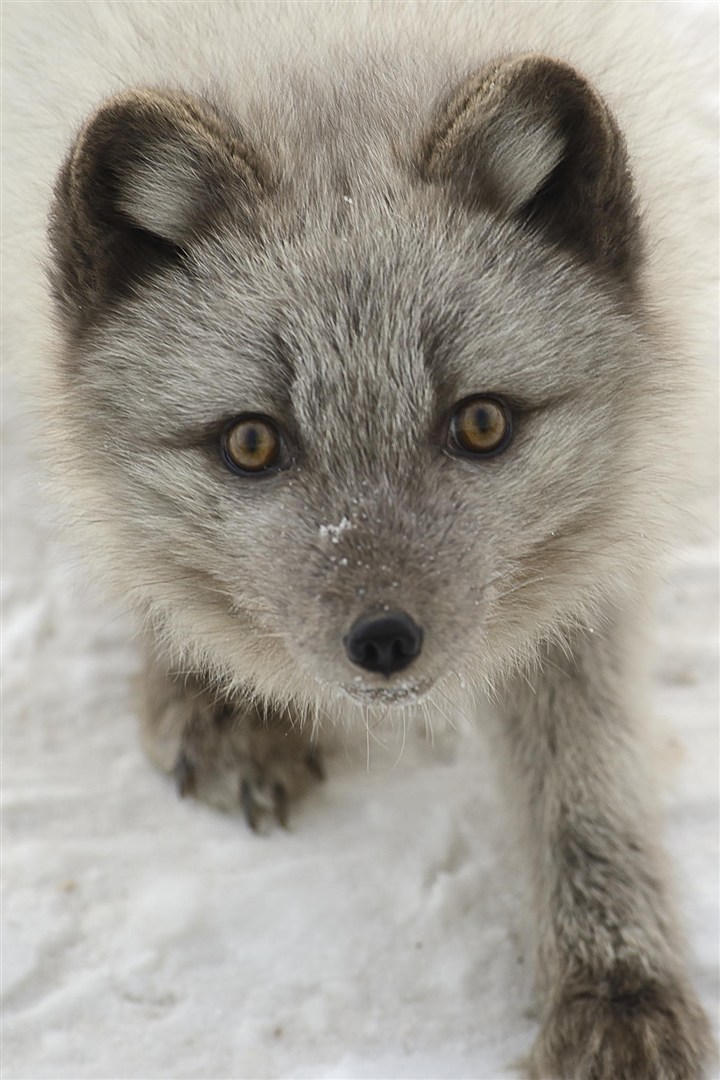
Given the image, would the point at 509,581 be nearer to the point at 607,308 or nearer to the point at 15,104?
the point at 607,308

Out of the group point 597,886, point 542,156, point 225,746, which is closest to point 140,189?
point 542,156

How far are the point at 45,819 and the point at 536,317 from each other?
1925mm

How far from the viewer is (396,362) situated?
7.47 feet

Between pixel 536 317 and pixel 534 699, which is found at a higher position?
pixel 536 317

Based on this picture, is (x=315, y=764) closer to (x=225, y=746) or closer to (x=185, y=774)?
(x=225, y=746)

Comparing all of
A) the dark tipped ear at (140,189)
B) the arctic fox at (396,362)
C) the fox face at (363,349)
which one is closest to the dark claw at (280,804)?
the arctic fox at (396,362)

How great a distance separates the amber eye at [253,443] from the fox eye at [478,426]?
353 millimetres

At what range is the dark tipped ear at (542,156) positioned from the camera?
2.30 metres

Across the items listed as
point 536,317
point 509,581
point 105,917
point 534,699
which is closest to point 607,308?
point 536,317

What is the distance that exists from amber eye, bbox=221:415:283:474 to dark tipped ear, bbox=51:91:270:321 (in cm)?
42

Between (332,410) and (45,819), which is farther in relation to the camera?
(45,819)

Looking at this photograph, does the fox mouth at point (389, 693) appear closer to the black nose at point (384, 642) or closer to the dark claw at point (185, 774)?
the black nose at point (384, 642)

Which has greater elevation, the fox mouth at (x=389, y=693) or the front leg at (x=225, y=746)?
the fox mouth at (x=389, y=693)

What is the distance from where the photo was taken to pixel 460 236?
7.86 ft
